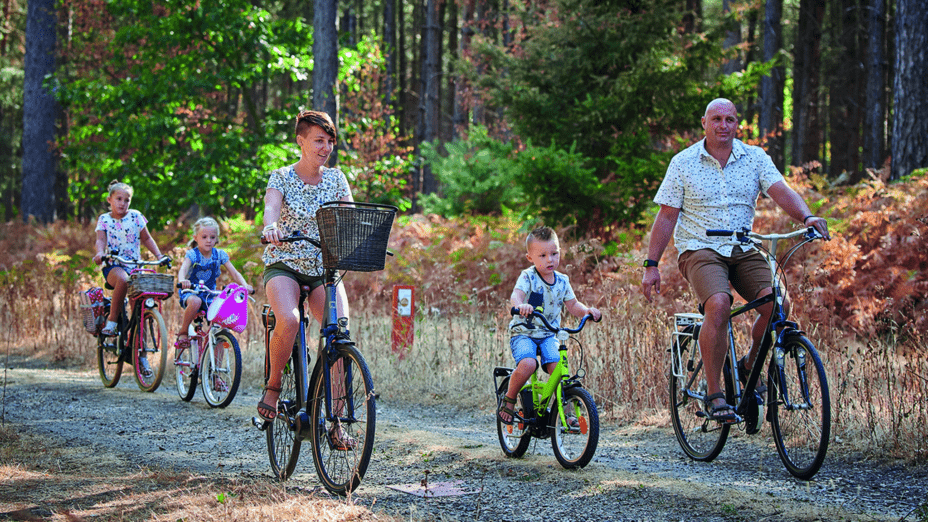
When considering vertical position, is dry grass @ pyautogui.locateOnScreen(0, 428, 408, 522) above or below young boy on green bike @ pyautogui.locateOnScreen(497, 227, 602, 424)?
below

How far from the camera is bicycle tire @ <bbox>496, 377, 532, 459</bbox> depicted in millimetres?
5332

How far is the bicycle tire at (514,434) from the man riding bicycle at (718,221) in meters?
1.16

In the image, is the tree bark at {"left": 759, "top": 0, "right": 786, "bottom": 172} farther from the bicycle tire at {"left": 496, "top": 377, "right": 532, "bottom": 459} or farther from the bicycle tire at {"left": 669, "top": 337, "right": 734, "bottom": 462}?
the bicycle tire at {"left": 496, "top": 377, "right": 532, "bottom": 459}

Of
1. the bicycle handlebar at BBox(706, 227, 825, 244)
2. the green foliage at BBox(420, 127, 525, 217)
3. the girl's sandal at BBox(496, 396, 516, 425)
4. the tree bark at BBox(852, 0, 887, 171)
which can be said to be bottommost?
the girl's sandal at BBox(496, 396, 516, 425)

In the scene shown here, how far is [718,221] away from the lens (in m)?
5.27

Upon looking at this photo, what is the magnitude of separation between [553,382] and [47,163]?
19604 millimetres

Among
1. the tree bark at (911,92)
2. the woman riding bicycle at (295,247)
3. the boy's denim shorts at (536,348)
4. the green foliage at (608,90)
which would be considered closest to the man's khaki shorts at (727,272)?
the boy's denim shorts at (536,348)

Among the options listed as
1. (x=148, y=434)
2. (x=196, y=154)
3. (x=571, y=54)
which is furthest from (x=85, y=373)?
(x=571, y=54)

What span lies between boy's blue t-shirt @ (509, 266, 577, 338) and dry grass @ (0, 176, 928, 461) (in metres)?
2.14

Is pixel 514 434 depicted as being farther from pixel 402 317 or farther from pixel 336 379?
pixel 402 317

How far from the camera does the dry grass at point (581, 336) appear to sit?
6180 mm

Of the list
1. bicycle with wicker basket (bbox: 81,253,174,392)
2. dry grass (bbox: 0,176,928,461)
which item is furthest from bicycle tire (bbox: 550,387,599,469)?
bicycle with wicker basket (bbox: 81,253,174,392)

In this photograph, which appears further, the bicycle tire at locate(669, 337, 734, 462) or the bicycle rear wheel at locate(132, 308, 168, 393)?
the bicycle rear wheel at locate(132, 308, 168, 393)

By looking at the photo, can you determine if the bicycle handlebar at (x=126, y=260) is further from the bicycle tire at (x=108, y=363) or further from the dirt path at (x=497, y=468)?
the dirt path at (x=497, y=468)
